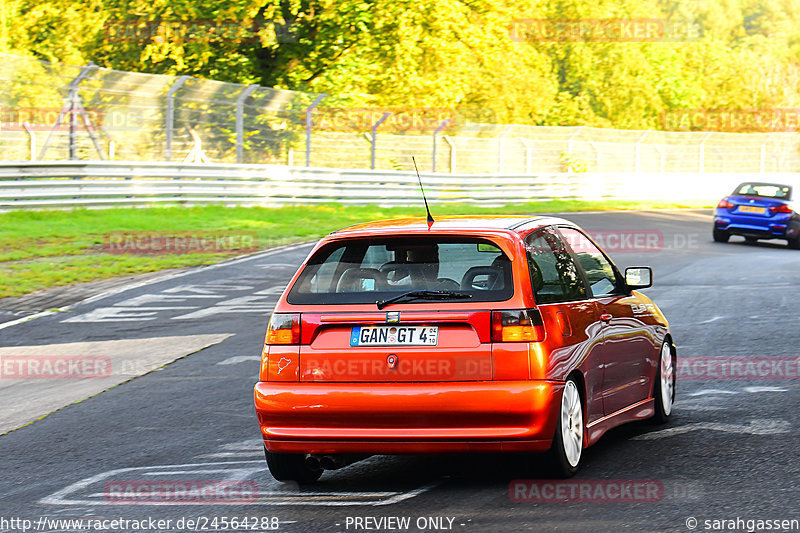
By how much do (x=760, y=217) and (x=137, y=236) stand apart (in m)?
12.8

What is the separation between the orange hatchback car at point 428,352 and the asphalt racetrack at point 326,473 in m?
0.30

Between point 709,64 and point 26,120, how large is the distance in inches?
2867

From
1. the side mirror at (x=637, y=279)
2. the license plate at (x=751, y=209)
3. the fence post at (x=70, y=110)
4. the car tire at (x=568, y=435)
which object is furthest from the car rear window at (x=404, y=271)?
the license plate at (x=751, y=209)

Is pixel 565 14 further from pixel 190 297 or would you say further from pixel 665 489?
pixel 665 489

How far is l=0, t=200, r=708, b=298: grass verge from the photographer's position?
652 inches

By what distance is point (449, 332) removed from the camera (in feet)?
19.1

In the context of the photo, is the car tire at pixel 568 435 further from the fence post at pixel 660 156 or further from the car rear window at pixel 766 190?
the fence post at pixel 660 156

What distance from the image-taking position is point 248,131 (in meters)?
27.6

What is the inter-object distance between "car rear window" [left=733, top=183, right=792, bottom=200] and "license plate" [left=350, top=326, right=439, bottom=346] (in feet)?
66.4

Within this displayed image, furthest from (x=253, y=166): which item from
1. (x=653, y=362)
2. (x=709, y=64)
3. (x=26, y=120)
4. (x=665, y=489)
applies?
(x=709, y=64)

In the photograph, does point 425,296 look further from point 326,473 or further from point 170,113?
point 170,113

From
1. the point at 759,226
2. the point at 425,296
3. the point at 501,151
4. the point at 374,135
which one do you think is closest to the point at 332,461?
the point at 425,296

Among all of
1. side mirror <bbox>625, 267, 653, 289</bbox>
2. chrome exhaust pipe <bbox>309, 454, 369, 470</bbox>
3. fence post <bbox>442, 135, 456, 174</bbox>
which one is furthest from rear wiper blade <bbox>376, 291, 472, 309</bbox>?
fence post <bbox>442, 135, 456, 174</bbox>

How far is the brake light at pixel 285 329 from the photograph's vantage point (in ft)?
19.8
